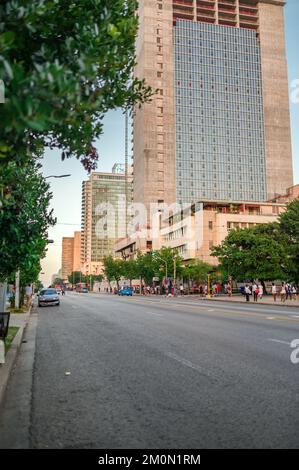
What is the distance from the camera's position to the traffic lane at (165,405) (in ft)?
14.5

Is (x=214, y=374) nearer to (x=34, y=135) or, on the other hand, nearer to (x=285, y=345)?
(x=285, y=345)

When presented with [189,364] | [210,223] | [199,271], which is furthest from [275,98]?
[189,364]

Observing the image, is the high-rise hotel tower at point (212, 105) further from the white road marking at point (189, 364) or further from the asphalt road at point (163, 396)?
the white road marking at point (189, 364)

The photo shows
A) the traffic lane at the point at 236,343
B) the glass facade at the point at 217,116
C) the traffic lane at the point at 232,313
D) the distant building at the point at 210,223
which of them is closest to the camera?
the traffic lane at the point at 236,343

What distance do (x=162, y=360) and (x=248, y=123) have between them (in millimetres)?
138771

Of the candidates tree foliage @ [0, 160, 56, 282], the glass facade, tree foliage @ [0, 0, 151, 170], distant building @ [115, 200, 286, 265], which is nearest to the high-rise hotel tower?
the glass facade

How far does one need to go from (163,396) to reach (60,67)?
464 centimetres

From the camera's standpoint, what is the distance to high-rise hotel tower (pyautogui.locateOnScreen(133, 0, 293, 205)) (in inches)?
5098

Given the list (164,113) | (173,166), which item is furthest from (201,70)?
(173,166)

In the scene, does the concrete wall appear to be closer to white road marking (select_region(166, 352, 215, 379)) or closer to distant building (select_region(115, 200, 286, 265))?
distant building (select_region(115, 200, 286, 265))

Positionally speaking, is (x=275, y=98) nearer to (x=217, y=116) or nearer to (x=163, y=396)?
(x=217, y=116)

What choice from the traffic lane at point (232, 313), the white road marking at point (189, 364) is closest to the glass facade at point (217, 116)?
the traffic lane at point (232, 313)

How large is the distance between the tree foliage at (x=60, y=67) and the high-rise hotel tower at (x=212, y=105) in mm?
119010

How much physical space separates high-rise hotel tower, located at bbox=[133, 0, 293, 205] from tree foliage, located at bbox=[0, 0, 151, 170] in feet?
390
